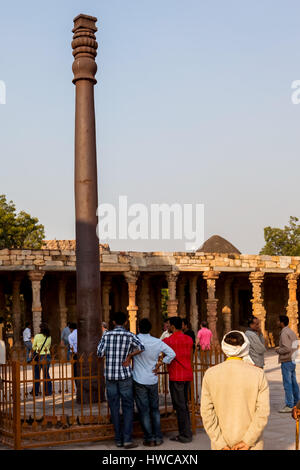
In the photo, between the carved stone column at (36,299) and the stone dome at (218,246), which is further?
the stone dome at (218,246)

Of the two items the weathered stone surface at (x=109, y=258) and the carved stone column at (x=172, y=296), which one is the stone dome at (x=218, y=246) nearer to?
the carved stone column at (x=172, y=296)

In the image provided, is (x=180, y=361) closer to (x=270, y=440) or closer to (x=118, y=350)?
(x=118, y=350)

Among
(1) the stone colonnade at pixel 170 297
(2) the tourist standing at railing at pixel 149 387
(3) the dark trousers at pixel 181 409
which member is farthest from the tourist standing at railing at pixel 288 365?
(1) the stone colonnade at pixel 170 297

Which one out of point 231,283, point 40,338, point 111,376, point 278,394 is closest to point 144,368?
point 111,376

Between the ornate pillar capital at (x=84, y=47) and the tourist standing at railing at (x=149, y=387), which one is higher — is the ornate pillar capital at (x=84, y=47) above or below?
above

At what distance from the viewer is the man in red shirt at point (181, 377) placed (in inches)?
275

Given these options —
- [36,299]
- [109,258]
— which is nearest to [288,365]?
[36,299]

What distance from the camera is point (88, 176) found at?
8.52 m

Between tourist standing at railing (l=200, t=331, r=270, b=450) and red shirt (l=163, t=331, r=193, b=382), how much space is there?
3.33m

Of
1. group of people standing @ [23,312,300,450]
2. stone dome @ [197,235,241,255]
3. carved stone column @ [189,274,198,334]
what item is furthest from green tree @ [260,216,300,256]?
group of people standing @ [23,312,300,450]

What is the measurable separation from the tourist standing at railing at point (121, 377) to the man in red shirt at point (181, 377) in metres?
0.55

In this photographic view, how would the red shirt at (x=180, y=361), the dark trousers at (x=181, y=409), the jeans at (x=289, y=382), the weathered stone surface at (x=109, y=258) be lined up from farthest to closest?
the weathered stone surface at (x=109, y=258) < the jeans at (x=289, y=382) < the red shirt at (x=180, y=361) < the dark trousers at (x=181, y=409)
